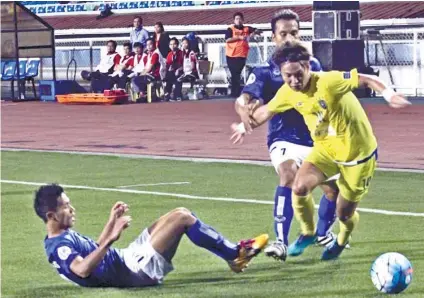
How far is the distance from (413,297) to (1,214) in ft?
20.8

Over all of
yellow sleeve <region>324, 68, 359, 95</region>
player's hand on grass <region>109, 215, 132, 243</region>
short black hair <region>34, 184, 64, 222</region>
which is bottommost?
player's hand on grass <region>109, 215, 132, 243</region>

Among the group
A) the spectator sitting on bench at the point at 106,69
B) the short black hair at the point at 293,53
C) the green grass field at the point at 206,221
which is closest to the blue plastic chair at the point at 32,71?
the spectator sitting on bench at the point at 106,69

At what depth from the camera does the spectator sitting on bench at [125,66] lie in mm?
34875

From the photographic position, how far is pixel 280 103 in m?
11.6

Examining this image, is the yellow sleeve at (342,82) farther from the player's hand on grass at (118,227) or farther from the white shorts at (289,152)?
the player's hand on grass at (118,227)

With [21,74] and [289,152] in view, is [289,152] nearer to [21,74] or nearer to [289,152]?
[289,152]

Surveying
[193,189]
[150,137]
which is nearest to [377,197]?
[193,189]

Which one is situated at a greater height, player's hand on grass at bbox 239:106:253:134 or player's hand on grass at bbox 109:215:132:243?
player's hand on grass at bbox 239:106:253:134

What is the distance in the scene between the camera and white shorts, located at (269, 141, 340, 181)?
39.7 ft

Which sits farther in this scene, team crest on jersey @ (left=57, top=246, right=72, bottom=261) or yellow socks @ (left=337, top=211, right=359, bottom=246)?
yellow socks @ (left=337, top=211, right=359, bottom=246)

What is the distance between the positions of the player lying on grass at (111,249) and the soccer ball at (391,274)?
121 centimetres

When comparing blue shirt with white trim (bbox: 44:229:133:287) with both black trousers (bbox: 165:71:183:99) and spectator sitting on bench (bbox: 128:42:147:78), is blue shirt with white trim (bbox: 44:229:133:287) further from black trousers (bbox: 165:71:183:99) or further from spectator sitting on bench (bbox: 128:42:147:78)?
spectator sitting on bench (bbox: 128:42:147:78)

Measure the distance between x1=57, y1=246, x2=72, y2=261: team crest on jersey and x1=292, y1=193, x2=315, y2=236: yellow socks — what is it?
2.67 m

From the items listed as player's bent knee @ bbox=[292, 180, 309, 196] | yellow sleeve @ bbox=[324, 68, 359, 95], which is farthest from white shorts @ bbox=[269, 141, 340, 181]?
yellow sleeve @ bbox=[324, 68, 359, 95]
